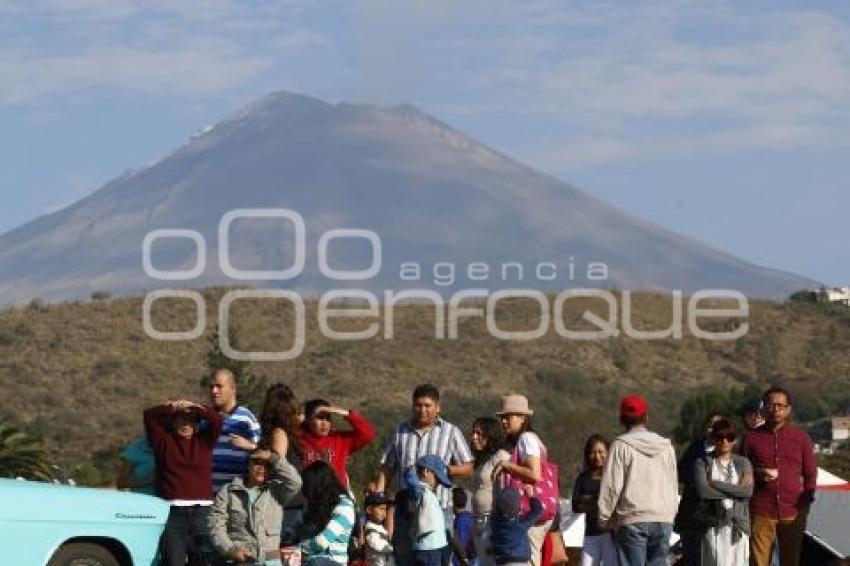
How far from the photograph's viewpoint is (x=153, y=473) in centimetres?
1379

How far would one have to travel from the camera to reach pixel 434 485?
1359 centimetres

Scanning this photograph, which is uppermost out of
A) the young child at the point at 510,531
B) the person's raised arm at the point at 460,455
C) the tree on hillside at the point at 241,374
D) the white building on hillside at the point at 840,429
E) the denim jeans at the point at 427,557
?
the tree on hillside at the point at 241,374

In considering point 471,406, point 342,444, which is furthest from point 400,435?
point 471,406

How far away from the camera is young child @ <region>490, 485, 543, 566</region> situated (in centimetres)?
1341

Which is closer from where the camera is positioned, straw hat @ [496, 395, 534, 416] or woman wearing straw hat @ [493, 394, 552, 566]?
woman wearing straw hat @ [493, 394, 552, 566]

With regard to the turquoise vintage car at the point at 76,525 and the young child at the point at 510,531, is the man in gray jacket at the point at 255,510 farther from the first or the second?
the young child at the point at 510,531

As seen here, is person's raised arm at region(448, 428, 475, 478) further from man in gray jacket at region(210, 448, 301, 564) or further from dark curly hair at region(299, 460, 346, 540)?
dark curly hair at region(299, 460, 346, 540)

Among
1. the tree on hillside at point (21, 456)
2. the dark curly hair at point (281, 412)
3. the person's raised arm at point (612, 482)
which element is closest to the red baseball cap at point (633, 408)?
the person's raised arm at point (612, 482)

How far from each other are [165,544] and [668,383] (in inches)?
2999

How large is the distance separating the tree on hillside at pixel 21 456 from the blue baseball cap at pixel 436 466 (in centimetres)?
2593

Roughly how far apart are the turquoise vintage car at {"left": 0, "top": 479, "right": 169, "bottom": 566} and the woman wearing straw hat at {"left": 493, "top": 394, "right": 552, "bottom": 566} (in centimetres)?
202

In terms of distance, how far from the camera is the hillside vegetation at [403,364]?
257ft

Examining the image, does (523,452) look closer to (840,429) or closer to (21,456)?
(21,456)

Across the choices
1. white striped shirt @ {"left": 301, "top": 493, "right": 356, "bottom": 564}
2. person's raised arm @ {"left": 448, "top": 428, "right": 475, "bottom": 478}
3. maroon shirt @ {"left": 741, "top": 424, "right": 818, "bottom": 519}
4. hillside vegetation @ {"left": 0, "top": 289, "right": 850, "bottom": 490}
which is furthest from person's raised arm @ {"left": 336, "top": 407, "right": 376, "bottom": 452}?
hillside vegetation @ {"left": 0, "top": 289, "right": 850, "bottom": 490}
